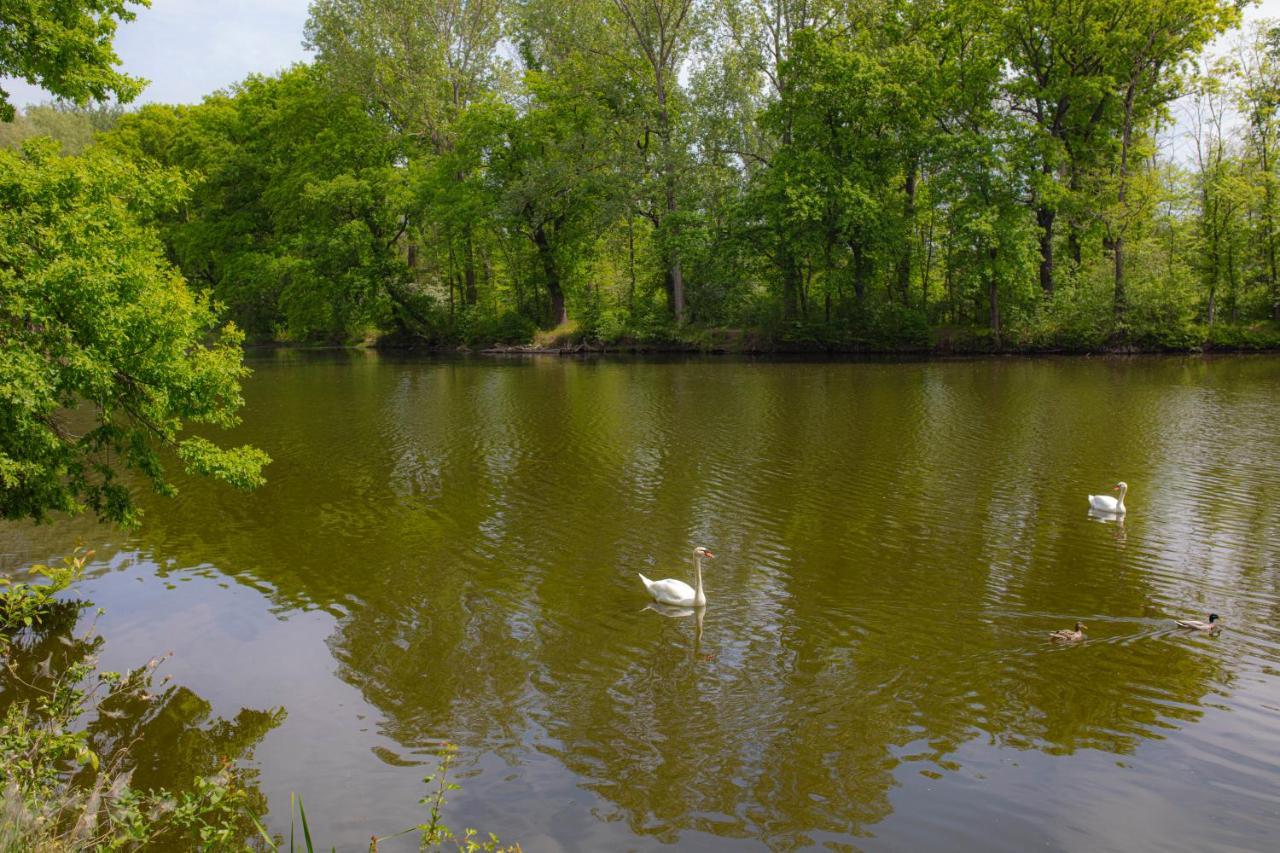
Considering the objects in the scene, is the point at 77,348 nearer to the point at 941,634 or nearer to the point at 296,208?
the point at 941,634

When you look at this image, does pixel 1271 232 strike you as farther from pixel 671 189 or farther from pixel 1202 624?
pixel 1202 624

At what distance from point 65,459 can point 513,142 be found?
1751 inches

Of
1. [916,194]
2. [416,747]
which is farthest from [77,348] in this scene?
[916,194]

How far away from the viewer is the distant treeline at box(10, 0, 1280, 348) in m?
40.7

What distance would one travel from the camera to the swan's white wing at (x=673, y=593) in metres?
10.6

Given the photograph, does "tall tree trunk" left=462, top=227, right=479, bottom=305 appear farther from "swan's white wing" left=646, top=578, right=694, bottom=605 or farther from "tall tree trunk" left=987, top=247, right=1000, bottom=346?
"swan's white wing" left=646, top=578, right=694, bottom=605

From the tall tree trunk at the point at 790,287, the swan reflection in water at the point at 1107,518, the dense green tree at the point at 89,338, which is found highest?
the tall tree trunk at the point at 790,287

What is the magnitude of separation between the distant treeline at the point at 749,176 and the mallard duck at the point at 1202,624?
3330cm

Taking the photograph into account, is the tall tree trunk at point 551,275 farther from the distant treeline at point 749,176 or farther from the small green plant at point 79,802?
the small green plant at point 79,802

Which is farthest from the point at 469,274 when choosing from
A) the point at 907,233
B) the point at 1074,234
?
the point at 1074,234

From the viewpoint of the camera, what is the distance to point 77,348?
931 centimetres

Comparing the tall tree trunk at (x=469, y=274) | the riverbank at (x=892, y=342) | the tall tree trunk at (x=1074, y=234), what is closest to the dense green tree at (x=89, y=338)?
the riverbank at (x=892, y=342)

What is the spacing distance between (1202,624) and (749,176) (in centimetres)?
4277

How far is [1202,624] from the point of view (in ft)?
31.4
